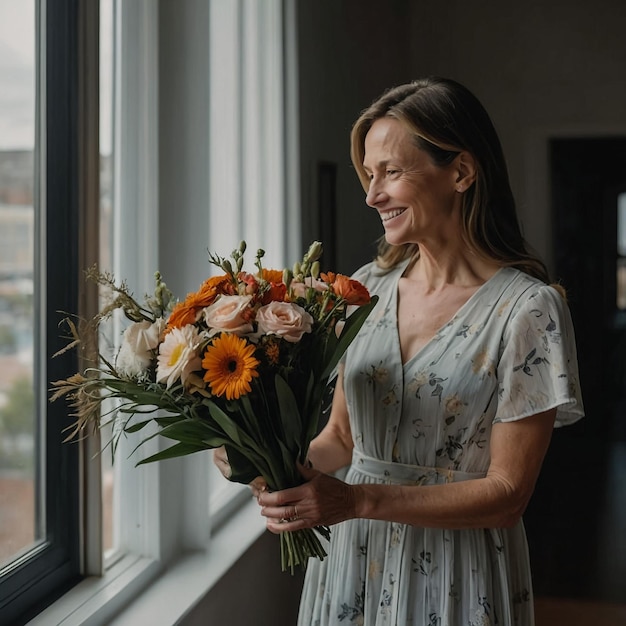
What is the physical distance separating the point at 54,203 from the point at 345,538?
80 cm

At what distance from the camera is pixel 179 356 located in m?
1.07

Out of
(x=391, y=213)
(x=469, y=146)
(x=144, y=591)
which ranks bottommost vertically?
(x=144, y=591)

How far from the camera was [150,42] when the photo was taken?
66.6 inches

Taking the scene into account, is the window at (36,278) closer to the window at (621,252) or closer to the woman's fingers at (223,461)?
the woman's fingers at (223,461)

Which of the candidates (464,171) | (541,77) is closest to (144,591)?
(464,171)

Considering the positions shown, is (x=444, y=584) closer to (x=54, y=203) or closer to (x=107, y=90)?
(x=54, y=203)

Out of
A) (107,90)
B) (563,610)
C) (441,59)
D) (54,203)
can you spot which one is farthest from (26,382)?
(441,59)

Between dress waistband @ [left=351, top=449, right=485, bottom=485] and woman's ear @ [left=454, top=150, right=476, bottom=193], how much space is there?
0.50 metres

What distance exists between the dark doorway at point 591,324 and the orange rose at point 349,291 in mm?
3042

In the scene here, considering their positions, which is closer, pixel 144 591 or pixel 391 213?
pixel 391 213

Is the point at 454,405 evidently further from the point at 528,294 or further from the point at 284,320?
the point at 284,320

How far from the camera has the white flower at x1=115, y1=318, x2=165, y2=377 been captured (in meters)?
1.11

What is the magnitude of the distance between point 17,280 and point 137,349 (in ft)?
1.16

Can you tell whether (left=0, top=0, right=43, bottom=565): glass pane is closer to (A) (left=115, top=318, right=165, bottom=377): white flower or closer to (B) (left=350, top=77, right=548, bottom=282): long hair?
(A) (left=115, top=318, right=165, bottom=377): white flower
